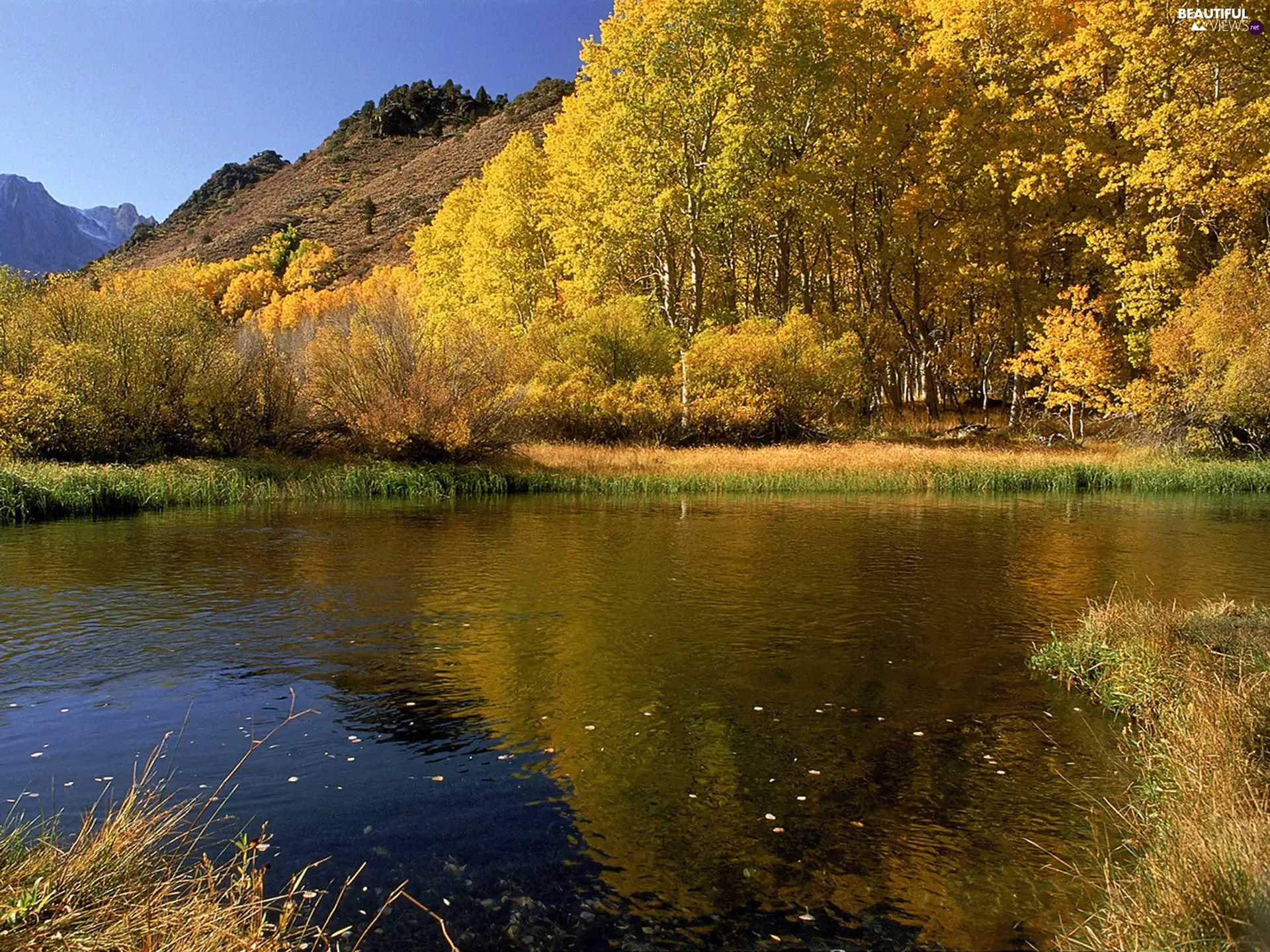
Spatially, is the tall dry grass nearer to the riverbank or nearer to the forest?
the riverbank

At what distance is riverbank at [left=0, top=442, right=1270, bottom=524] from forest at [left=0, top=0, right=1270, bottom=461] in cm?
161

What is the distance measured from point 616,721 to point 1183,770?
4483 mm

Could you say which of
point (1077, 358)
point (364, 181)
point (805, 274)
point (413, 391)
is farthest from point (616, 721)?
point (364, 181)

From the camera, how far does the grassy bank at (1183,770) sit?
4078mm

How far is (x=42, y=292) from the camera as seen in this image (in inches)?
1133

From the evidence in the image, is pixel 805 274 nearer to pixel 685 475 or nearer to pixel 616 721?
pixel 685 475

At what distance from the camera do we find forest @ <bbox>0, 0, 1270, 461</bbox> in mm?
28781

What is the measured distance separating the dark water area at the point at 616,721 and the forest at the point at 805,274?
12.8 meters

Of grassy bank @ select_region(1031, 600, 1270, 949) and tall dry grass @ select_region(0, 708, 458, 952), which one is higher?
tall dry grass @ select_region(0, 708, 458, 952)

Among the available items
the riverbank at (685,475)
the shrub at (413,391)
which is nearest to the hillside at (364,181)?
the shrub at (413,391)

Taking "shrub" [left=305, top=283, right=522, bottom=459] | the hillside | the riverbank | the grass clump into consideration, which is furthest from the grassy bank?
the hillside

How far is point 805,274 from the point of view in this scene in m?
40.3

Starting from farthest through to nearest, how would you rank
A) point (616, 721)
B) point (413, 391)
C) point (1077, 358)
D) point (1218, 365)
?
point (1077, 358), point (1218, 365), point (413, 391), point (616, 721)

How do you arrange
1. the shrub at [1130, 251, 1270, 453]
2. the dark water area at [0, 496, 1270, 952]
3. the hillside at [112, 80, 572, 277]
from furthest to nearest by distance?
the hillside at [112, 80, 572, 277], the shrub at [1130, 251, 1270, 453], the dark water area at [0, 496, 1270, 952]
